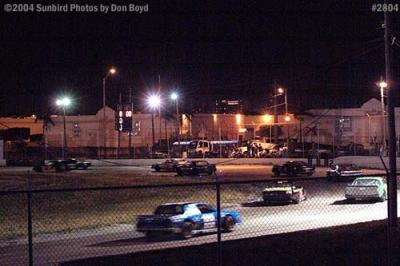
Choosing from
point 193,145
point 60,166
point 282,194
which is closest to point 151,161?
point 193,145

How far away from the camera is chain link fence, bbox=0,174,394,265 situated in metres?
16.6

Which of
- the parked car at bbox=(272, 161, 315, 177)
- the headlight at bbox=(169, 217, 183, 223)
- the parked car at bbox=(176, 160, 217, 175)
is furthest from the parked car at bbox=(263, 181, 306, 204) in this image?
the parked car at bbox=(176, 160, 217, 175)

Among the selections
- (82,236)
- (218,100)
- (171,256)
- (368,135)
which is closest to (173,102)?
(218,100)

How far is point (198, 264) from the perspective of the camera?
10.9 m

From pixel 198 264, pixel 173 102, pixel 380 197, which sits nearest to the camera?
pixel 198 264

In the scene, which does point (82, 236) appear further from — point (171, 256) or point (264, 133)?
point (264, 133)

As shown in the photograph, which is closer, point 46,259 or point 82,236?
point 46,259

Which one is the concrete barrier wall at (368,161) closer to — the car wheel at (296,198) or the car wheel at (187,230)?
the car wheel at (296,198)

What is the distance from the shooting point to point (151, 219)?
18.4 meters

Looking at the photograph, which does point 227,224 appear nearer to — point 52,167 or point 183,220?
point 183,220

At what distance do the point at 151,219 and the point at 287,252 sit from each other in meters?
7.14

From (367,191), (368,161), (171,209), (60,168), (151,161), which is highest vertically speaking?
(151,161)

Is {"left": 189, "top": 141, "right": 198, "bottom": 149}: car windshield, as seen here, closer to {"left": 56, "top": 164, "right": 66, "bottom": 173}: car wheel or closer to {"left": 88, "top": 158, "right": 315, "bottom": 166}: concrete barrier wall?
{"left": 88, "top": 158, "right": 315, "bottom": 166}: concrete barrier wall

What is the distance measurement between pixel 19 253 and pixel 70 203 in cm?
1290
